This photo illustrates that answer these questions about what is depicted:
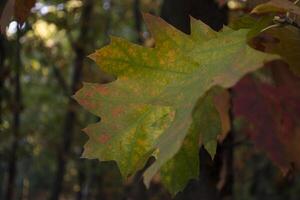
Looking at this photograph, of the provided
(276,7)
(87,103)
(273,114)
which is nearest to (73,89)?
(273,114)

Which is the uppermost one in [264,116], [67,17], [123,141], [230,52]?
[230,52]

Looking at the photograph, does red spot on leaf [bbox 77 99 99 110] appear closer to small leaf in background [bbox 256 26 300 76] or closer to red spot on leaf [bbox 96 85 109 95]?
red spot on leaf [bbox 96 85 109 95]

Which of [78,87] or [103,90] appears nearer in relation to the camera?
[103,90]

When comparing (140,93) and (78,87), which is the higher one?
(140,93)

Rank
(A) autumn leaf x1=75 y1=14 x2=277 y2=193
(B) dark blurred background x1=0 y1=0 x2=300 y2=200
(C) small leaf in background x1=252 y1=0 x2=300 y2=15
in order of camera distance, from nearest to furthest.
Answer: (C) small leaf in background x1=252 y1=0 x2=300 y2=15 < (A) autumn leaf x1=75 y1=14 x2=277 y2=193 < (B) dark blurred background x1=0 y1=0 x2=300 y2=200

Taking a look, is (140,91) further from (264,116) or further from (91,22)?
(91,22)

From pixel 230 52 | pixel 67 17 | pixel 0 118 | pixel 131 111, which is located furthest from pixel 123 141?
pixel 67 17

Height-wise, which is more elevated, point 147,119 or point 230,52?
point 230,52

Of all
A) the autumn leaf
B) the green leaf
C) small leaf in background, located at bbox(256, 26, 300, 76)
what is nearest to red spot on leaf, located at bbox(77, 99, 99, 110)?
the autumn leaf

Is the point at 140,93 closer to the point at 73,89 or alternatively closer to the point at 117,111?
the point at 117,111
